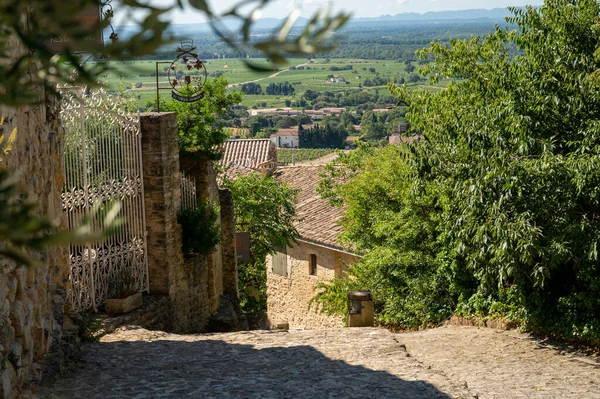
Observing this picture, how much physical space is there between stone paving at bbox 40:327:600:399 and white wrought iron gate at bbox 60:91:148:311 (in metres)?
0.85

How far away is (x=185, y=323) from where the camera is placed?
37.8 feet

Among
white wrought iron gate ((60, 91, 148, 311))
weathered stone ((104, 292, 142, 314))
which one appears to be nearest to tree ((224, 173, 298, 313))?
white wrought iron gate ((60, 91, 148, 311))

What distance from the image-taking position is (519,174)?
9836 millimetres

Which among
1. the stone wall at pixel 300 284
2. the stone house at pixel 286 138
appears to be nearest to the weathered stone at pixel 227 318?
the stone wall at pixel 300 284

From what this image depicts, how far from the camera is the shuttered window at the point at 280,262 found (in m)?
25.7

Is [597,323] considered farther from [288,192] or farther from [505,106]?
[288,192]

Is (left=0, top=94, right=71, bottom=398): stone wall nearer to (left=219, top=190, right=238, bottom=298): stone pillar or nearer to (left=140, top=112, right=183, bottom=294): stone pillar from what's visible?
(left=140, top=112, right=183, bottom=294): stone pillar

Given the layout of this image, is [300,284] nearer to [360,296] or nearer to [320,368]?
[360,296]

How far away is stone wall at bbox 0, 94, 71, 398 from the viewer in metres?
5.54

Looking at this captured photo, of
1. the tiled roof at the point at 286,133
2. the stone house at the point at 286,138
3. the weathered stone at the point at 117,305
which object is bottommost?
the stone house at the point at 286,138

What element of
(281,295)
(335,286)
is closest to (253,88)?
(281,295)

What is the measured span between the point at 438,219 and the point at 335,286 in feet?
15.6

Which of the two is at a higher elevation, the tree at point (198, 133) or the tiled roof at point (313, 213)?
the tree at point (198, 133)

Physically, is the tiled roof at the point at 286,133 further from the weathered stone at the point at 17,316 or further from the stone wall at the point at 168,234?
the weathered stone at the point at 17,316
